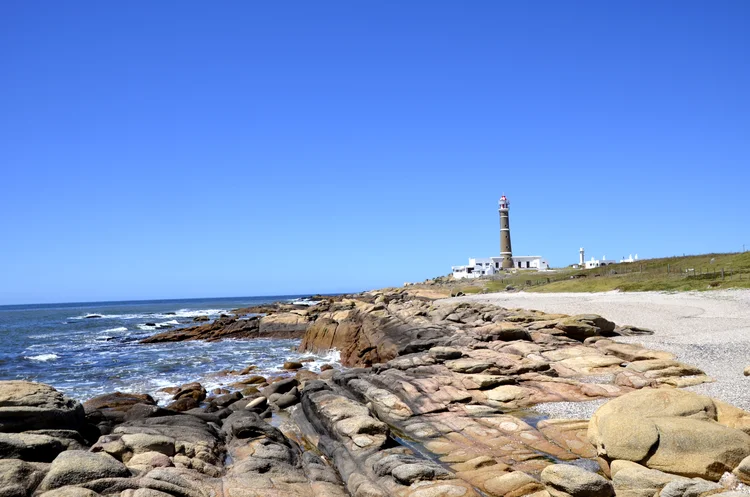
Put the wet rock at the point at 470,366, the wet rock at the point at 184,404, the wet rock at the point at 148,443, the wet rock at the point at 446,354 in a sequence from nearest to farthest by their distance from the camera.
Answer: the wet rock at the point at 148,443, the wet rock at the point at 470,366, the wet rock at the point at 184,404, the wet rock at the point at 446,354

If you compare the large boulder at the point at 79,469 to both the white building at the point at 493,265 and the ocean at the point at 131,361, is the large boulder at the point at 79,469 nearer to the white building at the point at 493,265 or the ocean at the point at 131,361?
the ocean at the point at 131,361

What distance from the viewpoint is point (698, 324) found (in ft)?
85.1

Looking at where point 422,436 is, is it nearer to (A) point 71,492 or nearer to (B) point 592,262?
(A) point 71,492

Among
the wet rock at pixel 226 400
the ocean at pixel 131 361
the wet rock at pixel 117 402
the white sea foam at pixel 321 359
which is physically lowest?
the white sea foam at pixel 321 359

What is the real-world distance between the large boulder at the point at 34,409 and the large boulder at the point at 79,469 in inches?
116

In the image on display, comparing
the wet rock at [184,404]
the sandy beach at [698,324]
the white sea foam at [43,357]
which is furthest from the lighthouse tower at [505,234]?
the wet rock at [184,404]

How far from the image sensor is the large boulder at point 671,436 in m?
8.83

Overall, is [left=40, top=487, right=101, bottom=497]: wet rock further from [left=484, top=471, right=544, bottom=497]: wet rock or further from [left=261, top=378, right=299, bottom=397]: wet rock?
[left=261, top=378, right=299, bottom=397]: wet rock

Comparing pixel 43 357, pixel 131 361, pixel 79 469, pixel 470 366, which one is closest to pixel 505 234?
pixel 131 361

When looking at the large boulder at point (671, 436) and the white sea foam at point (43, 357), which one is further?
the white sea foam at point (43, 357)

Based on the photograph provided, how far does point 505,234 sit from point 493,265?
7.11 m

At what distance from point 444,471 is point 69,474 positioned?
22.0ft

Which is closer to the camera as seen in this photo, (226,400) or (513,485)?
(513,485)

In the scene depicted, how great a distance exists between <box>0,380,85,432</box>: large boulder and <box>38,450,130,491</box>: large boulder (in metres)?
2.95
